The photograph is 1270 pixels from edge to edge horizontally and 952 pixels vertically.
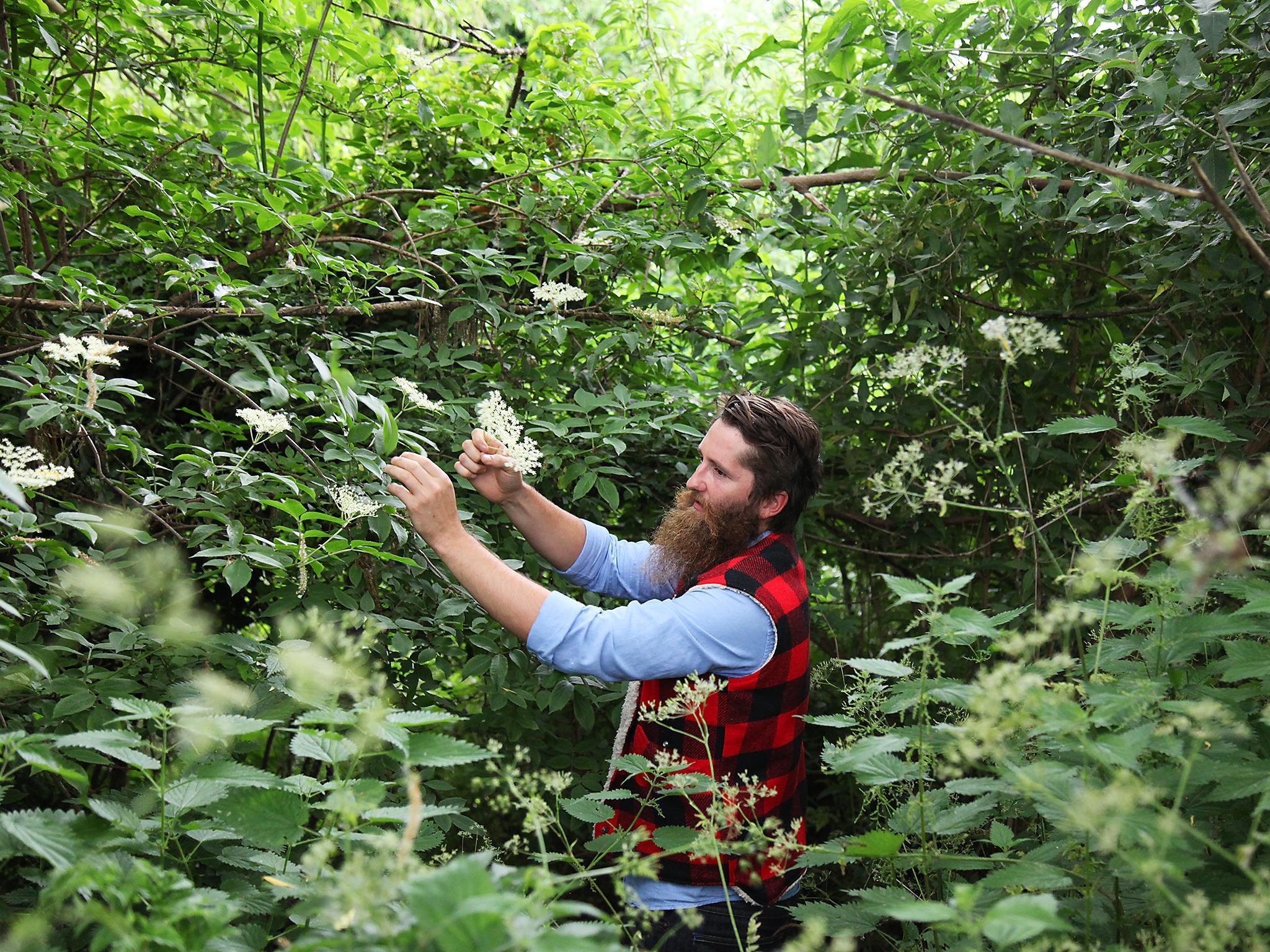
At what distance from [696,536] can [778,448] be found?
27cm

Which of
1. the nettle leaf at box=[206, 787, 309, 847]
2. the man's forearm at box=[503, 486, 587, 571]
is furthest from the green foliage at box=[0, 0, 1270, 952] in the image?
the man's forearm at box=[503, 486, 587, 571]

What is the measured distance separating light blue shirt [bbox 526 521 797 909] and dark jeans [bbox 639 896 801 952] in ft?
0.08

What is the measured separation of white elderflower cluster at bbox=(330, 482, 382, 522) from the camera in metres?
1.70

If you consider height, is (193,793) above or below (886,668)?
below

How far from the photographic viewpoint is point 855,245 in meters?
2.54

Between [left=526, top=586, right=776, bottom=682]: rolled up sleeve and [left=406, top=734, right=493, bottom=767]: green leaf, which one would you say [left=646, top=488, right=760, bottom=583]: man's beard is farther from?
[left=406, top=734, right=493, bottom=767]: green leaf

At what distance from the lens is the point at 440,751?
1.07 m

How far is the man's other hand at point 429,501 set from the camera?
1.79 meters

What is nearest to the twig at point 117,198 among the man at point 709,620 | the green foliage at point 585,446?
the green foliage at point 585,446

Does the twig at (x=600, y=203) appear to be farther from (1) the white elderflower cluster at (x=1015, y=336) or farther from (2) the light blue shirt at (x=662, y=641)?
(1) the white elderflower cluster at (x=1015, y=336)

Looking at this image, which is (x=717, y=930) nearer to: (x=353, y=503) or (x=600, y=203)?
(x=353, y=503)

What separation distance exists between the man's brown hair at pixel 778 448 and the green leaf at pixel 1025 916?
1.26m

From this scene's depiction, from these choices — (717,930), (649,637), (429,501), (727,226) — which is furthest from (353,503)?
(727,226)

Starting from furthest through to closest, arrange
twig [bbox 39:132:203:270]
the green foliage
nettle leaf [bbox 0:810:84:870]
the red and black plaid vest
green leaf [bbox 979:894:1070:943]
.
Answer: twig [bbox 39:132:203:270], the red and black plaid vest, the green foliage, nettle leaf [bbox 0:810:84:870], green leaf [bbox 979:894:1070:943]
